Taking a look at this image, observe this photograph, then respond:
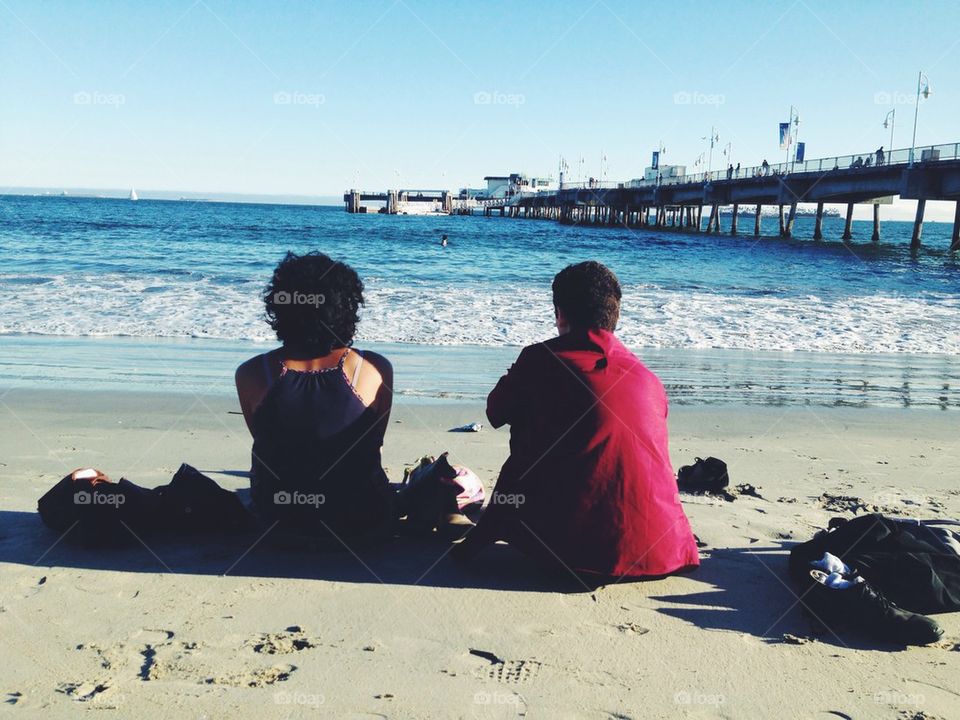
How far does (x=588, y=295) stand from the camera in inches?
118

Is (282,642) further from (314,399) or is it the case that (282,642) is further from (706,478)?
(706,478)

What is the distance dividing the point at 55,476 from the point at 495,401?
2.66 m

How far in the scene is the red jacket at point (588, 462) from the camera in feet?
9.50

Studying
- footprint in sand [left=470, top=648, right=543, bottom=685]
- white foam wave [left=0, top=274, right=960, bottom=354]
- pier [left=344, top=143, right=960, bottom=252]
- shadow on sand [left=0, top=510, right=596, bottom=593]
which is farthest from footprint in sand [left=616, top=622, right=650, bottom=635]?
pier [left=344, top=143, right=960, bottom=252]

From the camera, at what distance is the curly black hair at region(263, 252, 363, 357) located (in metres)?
3.02

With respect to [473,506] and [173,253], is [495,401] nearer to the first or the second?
[473,506]

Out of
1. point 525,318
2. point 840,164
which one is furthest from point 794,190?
point 525,318
